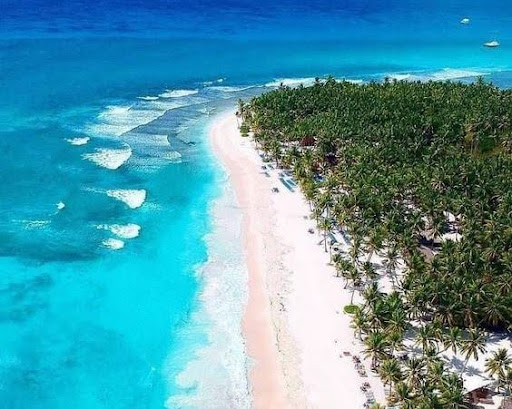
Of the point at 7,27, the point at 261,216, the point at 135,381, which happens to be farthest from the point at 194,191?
the point at 7,27

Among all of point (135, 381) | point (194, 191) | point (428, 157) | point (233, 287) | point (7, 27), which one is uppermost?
point (7, 27)

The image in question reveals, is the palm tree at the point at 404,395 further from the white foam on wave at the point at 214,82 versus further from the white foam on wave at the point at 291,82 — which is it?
the white foam on wave at the point at 214,82

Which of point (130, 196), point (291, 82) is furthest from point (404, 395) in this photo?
point (291, 82)

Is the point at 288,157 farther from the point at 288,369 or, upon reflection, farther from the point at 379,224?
the point at 288,369

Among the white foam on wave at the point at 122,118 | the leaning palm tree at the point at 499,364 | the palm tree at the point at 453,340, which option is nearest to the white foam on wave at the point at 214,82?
the white foam on wave at the point at 122,118

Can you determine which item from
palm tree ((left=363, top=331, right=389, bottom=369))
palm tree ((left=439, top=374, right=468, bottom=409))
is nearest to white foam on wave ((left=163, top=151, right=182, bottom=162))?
palm tree ((left=363, top=331, right=389, bottom=369))

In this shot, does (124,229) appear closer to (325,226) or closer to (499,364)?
(325,226)
